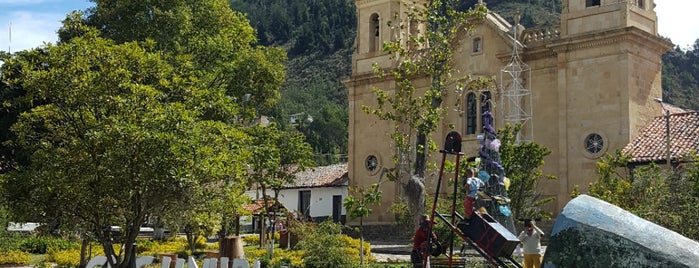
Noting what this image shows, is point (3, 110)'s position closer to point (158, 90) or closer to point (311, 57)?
point (158, 90)

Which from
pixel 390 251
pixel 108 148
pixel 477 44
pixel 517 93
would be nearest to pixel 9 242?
pixel 390 251

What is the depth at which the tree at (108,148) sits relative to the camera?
1622 centimetres

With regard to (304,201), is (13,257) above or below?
below

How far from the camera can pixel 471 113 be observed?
3719 centimetres

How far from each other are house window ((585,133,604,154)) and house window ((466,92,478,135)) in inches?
228

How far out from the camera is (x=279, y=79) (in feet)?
99.9

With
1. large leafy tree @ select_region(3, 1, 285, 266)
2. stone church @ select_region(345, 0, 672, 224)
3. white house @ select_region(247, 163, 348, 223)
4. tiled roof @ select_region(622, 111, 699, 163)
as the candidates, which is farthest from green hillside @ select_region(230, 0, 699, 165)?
large leafy tree @ select_region(3, 1, 285, 266)

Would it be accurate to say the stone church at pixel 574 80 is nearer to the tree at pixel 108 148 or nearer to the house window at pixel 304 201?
the house window at pixel 304 201

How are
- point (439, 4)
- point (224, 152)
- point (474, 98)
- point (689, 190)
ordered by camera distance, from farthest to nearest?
point (474, 98) < point (439, 4) < point (689, 190) < point (224, 152)

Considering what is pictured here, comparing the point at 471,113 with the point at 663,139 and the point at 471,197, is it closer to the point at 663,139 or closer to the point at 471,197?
the point at 663,139

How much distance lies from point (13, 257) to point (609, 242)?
73.7 feet

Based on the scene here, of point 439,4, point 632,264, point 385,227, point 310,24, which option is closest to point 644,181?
point 439,4

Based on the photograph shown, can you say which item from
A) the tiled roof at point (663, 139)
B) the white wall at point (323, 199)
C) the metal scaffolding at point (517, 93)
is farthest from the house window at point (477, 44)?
the white wall at point (323, 199)

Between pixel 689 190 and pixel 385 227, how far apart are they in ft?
62.6
